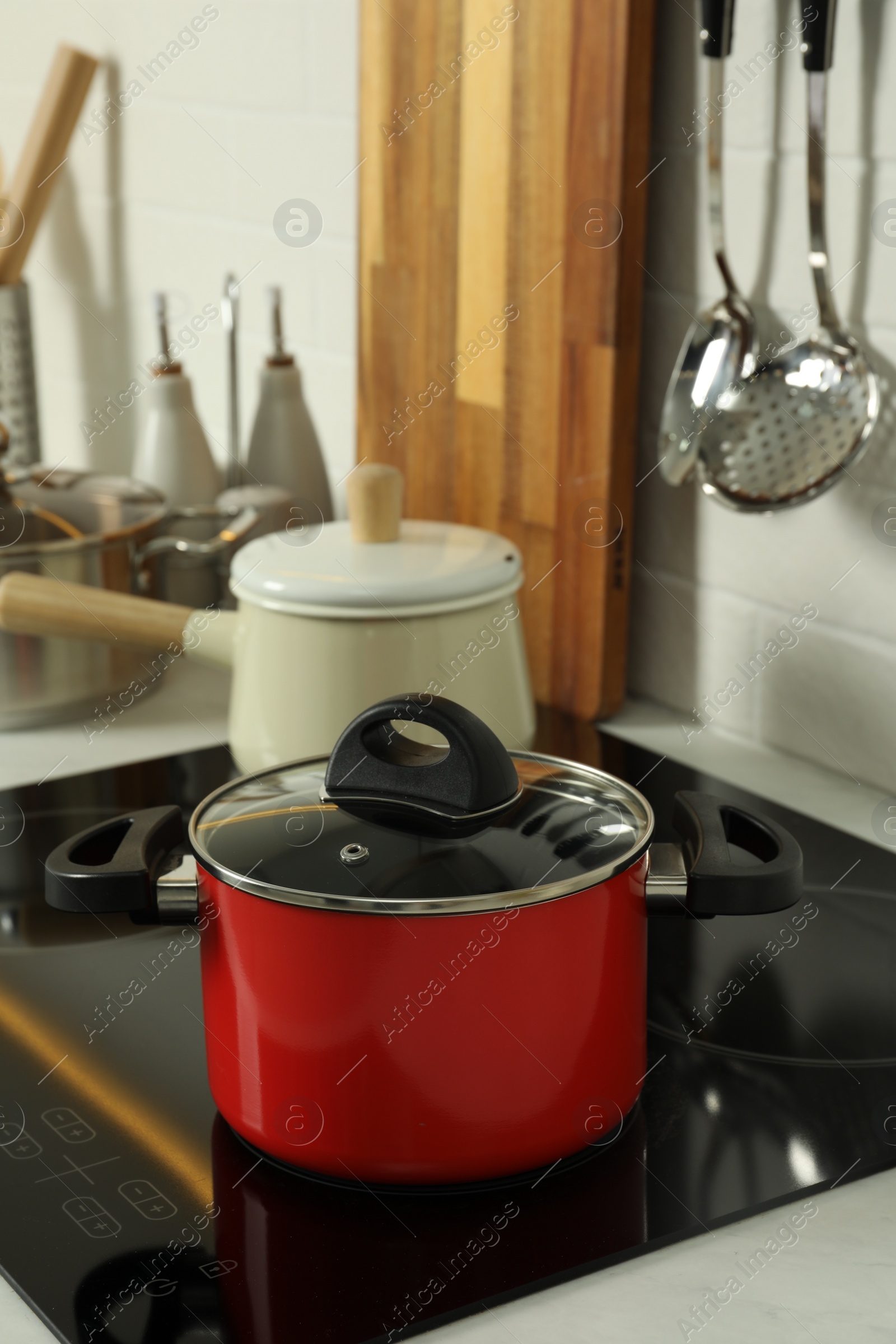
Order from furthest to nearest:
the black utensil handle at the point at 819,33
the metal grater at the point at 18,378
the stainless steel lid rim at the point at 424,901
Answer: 1. the metal grater at the point at 18,378
2. the black utensil handle at the point at 819,33
3. the stainless steel lid rim at the point at 424,901

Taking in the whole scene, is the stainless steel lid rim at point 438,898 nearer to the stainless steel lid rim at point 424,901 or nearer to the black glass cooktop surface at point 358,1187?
the stainless steel lid rim at point 424,901

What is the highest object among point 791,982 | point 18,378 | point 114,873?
point 18,378

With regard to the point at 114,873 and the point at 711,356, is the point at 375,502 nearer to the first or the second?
the point at 711,356

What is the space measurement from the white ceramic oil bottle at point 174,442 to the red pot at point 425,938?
0.70 meters

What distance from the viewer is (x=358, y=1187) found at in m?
0.54

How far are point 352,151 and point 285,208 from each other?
0.11 m

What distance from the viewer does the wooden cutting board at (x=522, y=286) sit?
956mm

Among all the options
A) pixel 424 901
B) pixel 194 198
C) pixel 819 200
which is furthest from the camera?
pixel 194 198

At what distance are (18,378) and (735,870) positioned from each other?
1118mm

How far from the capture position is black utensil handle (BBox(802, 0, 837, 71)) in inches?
31.3

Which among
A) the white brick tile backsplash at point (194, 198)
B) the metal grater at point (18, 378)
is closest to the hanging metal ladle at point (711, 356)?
the white brick tile backsplash at point (194, 198)

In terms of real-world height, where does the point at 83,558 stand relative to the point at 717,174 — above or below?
below

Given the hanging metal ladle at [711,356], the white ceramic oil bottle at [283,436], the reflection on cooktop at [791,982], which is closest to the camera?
the reflection on cooktop at [791,982]

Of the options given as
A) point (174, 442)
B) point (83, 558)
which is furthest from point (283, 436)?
point (83, 558)
